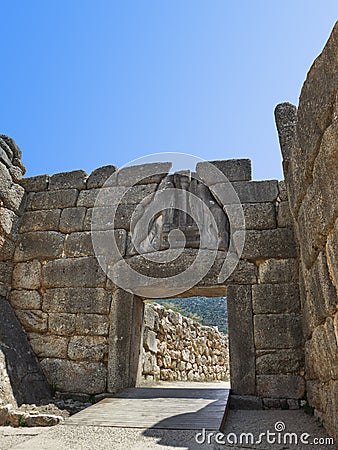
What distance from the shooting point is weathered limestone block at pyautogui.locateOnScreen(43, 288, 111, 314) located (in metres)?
5.39

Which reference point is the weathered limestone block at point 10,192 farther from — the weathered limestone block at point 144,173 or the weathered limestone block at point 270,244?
the weathered limestone block at point 270,244

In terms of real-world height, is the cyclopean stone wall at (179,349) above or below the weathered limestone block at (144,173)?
below

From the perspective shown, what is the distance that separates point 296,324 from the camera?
15.8ft

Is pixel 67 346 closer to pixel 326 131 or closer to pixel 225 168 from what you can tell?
pixel 225 168

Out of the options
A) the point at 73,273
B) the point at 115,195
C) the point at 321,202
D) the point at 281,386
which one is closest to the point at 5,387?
the point at 73,273

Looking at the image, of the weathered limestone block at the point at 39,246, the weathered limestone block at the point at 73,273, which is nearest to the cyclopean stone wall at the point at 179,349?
the weathered limestone block at the point at 73,273

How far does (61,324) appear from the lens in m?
5.43

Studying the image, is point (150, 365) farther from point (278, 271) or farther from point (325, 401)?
point (325, 401)

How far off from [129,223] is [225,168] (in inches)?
62.7

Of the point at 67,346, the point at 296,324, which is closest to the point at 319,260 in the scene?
the point at 296,324

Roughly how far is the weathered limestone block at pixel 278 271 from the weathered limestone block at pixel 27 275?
314 centimetres

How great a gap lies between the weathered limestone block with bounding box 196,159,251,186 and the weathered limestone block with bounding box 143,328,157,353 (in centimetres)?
270

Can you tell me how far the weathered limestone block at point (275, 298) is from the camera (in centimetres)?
492

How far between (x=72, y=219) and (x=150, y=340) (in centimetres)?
243
